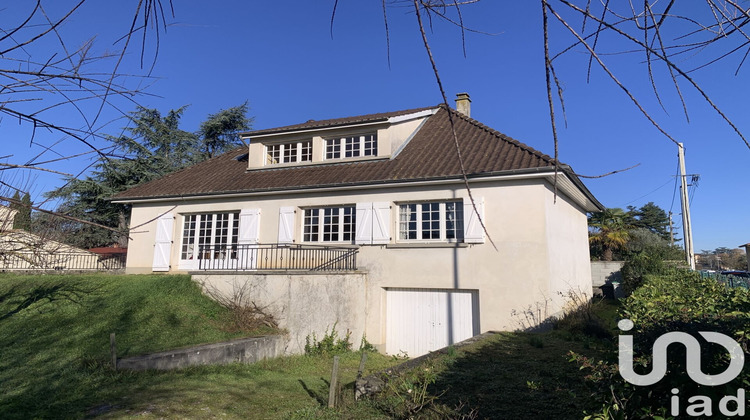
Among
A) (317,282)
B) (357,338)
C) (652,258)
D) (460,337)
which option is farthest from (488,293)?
(652,258)

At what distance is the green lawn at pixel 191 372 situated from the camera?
17.3 ft

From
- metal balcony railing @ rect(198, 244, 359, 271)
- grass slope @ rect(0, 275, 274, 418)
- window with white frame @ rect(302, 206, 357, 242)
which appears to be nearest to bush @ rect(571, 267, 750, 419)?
grass slope @ rect(0, 275, 274, 418)

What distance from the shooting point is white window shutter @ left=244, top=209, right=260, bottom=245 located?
1449 cm

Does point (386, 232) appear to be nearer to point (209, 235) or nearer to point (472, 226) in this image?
point (472, 226)

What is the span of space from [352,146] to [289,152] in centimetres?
271

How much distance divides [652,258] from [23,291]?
2344 cm

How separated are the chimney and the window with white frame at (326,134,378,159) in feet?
14.7

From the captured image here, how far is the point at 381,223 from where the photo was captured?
42.8 ft

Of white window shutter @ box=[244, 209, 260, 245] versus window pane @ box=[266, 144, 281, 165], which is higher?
window pane @ box=[266, 144, 281, 165]

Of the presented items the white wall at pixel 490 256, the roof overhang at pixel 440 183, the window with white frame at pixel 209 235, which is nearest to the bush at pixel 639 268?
the roof overhang at pixel 440 183

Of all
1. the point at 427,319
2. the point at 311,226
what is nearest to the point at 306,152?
the point at 311,226

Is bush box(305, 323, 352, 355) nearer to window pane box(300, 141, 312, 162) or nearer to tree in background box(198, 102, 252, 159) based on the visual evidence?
window pane box(300, 141, 312, 162)

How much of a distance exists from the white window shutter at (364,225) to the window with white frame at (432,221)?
924 mm

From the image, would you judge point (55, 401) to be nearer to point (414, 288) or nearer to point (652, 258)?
point (414, 288)
